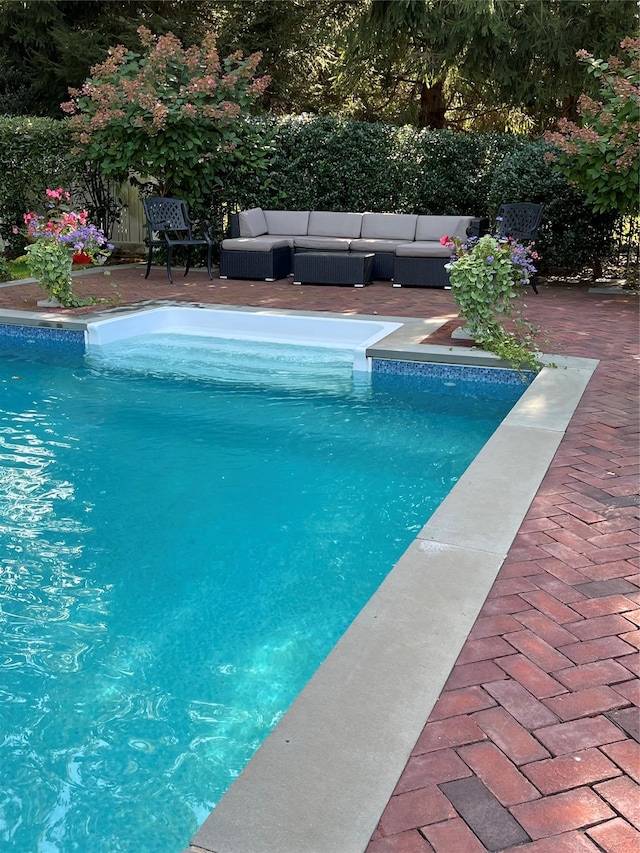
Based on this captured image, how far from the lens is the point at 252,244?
10.6m

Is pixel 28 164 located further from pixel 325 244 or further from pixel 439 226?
pixel 439 226

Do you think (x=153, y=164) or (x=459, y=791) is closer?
(x=459, y=791)

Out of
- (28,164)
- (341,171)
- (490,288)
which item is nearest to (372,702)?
(490,288)

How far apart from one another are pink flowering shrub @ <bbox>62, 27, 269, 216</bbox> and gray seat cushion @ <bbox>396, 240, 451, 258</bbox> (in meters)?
2.94

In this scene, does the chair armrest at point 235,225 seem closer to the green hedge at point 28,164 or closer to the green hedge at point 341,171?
the green hedge at point 341,171

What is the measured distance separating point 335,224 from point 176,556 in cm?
818

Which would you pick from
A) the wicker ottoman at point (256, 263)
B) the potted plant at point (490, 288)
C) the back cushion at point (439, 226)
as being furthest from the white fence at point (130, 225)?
the potted plant at point (490, 288)

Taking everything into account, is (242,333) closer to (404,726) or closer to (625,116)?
(625,116)

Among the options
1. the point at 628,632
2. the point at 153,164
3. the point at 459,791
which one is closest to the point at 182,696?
the point at 459,791

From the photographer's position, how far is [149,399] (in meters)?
6.09

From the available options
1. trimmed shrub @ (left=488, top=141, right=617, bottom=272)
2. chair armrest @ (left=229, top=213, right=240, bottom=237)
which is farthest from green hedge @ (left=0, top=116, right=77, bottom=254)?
trimmed shrub @ (left=488, top=141, right=617, bottom=272)

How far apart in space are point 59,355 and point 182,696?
5.21m

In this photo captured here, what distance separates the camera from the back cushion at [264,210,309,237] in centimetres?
1134

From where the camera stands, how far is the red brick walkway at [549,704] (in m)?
1.78
